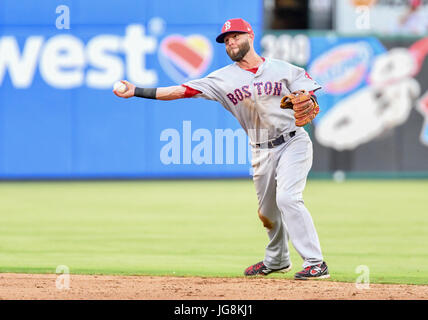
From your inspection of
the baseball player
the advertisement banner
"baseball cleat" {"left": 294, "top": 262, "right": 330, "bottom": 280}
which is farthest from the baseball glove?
the advertisement banner

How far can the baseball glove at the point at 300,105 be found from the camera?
6879 millimetres

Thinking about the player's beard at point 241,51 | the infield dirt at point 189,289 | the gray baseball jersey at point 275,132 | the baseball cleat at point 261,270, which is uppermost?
the player's beard at point 241,51

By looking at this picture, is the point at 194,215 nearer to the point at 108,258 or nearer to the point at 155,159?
the point at 108,258

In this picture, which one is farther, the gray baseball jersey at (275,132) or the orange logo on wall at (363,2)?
the orange logo on wall at (363,2)

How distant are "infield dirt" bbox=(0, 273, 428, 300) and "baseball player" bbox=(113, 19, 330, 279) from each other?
1.24 feet

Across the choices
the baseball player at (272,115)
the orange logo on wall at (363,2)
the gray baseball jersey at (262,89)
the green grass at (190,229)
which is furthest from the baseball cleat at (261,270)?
the orange logo on wall at (363,2)

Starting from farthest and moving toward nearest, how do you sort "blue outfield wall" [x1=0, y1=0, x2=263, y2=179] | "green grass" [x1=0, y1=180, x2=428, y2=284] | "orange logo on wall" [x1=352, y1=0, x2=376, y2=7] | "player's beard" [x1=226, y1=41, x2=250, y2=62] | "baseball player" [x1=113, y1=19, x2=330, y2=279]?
"orange logo on wall" [x1=352, y1=0, x2=376, y2=7] < "blue outfield wall" [x1=0, y1=0, x2=263, y2=179] < "green grass" [x1=0, y1=180, x2=428, y2=284] < "player's beard" [x1=226, y1=41, x2=250, y2=62] < "baseball player" [x1=113, y1=19, x2=330, y2=279]

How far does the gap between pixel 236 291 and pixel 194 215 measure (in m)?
6.17

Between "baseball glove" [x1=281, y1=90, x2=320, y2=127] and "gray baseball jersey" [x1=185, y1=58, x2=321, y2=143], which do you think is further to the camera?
"gray baseball jersey" [x1=185, y1=58, x2=321, y2=143]

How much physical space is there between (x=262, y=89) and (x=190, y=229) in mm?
4337

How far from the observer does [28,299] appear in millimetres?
6180

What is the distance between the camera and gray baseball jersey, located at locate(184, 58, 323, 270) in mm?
7035

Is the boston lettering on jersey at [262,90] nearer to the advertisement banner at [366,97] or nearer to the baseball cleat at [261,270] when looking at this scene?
the baseball cleat at [261,270]

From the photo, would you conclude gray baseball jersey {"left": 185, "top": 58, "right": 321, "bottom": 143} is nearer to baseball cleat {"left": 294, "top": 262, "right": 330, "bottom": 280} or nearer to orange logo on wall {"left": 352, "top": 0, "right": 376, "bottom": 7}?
baseball cleat {"left": 294, "top": 262, "right": 330, "bottom": 280}
